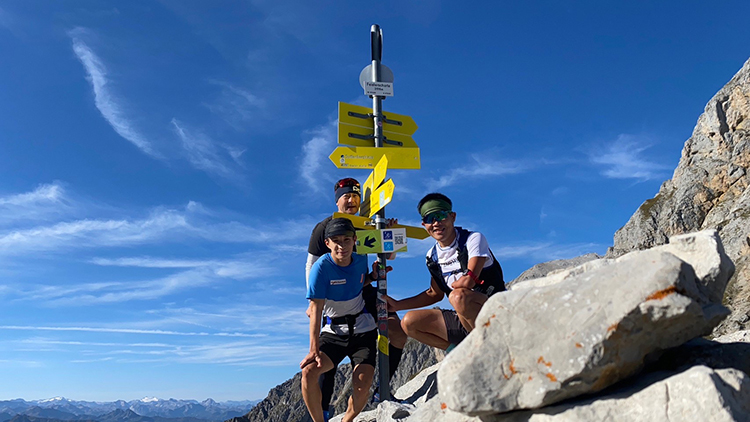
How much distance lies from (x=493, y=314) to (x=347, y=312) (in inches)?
178

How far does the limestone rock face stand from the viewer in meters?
96.4

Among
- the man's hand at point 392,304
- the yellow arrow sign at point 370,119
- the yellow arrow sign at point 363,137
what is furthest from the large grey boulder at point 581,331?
the yellow arrow sign at point 370,119

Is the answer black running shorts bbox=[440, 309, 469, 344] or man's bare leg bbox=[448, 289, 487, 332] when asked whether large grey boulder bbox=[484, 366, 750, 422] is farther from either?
black running shorts bbox=[440, 309, 469, 344]

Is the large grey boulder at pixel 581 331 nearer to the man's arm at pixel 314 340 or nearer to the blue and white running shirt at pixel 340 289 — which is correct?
the man's arm at pixel 314 340

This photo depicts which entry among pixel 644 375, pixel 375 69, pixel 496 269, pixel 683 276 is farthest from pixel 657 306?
pixel 375 69

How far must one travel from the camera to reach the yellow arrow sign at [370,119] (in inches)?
360

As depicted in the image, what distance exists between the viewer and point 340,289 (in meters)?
8.21

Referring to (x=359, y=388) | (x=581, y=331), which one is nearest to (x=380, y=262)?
(x=359, y=388)

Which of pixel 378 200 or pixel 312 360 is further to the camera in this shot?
pixel 378 200

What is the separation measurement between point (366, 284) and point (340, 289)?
2.72ft

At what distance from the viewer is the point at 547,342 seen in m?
3.76

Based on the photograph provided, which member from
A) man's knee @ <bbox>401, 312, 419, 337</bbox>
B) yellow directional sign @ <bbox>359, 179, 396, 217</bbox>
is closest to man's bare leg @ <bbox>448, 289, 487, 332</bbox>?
man's knee @ <bbox>401, 312, 419, 337</bbox>

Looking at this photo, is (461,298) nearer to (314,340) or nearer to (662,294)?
(314,340)

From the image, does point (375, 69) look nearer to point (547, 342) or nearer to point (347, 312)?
point (347, 312)
